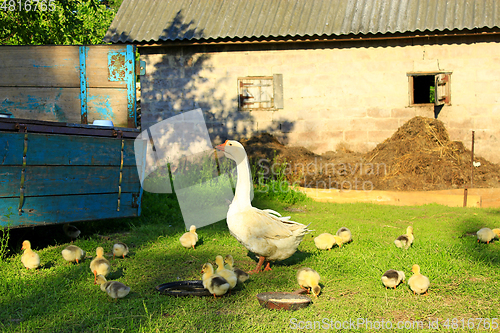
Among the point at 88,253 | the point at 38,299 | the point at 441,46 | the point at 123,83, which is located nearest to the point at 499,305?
the point at 38,299

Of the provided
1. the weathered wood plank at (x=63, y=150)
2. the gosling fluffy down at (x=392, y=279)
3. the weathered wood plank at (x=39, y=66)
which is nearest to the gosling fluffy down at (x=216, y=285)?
the gosling fluffy down at (x=392, y=279)

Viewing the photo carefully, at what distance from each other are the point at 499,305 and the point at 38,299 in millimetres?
4229

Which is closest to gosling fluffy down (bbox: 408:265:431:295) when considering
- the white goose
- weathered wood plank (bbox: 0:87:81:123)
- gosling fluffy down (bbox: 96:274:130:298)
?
the white goose

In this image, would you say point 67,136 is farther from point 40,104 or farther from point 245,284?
point 245,284

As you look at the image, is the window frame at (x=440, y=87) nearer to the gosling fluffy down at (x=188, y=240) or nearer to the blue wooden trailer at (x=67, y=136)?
the blue wooden trailer at (x=67, y=136)

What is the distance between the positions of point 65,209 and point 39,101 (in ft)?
8.66

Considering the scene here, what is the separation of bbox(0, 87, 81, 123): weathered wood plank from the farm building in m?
5.09

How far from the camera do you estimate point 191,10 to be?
12.6 metres

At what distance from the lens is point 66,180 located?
5.36m

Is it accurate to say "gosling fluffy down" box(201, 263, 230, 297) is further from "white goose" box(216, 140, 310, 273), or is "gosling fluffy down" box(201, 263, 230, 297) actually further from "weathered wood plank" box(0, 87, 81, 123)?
"weathered wood plank" box(0, 87, 81, 123)

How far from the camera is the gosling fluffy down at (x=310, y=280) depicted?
12.3 ft

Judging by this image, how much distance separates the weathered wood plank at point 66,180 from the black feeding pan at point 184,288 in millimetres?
2215

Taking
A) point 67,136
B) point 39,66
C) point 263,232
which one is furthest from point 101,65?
point 263,232

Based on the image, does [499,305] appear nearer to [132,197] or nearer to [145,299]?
[145,299]
